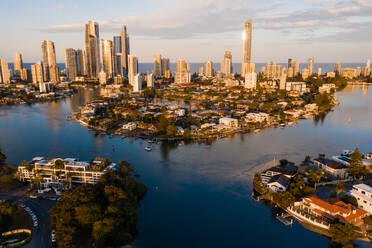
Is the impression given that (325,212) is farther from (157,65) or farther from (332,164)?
(157,65)

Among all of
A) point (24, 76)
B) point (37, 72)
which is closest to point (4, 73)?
point (24, 76)

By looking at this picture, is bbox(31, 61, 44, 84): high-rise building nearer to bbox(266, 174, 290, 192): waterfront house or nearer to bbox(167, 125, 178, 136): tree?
bbox(167, 125, 178, 136): tree

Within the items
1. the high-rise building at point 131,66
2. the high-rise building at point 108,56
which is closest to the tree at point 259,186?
the high-rise building at point 131,66

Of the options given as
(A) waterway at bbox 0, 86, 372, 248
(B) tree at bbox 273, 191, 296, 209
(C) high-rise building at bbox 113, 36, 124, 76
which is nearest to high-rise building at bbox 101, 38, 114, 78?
(C) high-rise building at bbox 113, 36, 124, 76

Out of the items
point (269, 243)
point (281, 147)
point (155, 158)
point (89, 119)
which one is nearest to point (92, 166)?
point (155, 158)

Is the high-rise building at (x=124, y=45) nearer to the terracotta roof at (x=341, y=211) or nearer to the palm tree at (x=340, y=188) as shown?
the palm tree at (x=340, y=188)

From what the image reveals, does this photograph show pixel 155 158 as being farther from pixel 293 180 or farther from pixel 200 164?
pixel 293 180
